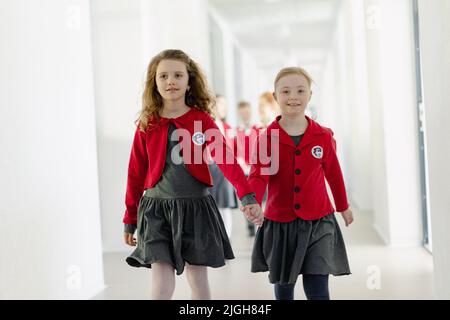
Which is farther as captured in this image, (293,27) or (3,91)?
(293,27)

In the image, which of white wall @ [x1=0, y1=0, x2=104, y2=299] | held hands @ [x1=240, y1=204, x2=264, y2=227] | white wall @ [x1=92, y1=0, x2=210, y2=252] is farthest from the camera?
white wall @ [x1=92, y1=0, x2=210, y2=252]

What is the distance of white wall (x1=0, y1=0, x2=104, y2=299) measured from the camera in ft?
8.04

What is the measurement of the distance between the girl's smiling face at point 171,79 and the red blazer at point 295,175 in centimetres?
32

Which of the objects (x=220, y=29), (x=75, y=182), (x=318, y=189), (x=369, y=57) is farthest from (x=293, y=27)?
(x=318, y=189)

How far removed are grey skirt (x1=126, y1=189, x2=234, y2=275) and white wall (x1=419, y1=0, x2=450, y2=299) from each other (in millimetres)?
790

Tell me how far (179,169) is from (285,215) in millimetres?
392

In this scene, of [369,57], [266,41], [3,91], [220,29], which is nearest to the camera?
[3,91]

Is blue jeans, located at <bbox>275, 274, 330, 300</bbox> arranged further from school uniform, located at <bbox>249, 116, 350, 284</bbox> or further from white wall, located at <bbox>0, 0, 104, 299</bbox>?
white wall, located at <bbox>0, 0, 104, 299</bbox>

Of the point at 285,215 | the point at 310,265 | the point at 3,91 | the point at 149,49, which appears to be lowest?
the point at 310,265

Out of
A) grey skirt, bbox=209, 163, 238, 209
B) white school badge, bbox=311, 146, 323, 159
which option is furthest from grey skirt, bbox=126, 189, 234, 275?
grey skirt, bbox=209, 163, 238, 209

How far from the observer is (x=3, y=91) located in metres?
2.40

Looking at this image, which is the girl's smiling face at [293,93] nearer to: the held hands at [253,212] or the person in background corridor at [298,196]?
the person in background corridor at [298,196]

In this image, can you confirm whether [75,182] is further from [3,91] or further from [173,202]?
[173,202]

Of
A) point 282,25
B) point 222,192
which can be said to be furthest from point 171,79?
point 282,25
